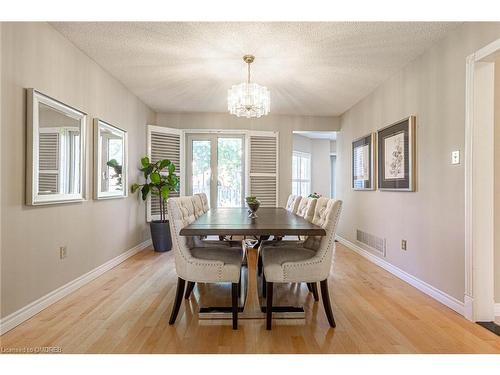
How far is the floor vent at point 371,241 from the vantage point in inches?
148

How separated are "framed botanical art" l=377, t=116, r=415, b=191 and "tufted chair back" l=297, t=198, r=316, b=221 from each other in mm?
1153

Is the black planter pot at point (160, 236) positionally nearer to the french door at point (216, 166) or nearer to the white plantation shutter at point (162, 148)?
the white plantation shutter at point (162, 148)

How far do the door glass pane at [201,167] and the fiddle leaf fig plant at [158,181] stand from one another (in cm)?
72

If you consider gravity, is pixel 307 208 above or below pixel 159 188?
below

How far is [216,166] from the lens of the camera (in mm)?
5461

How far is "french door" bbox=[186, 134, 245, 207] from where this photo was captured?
5.46 m

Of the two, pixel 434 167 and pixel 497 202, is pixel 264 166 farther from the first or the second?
pixel 497 202

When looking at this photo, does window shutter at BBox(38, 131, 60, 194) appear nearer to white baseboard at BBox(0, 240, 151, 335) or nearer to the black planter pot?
white baseboard at BBox(0, 240, 151, 335)

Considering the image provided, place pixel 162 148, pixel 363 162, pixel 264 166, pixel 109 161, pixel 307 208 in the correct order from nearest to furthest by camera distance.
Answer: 1. pixel 307 208
2. pixel 109 161
3. pixel 363 162
4. pixel 162 148
5. pixel 264 166

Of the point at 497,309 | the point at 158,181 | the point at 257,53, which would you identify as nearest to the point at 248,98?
the point at 257,53

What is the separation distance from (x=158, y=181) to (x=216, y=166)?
1272 millimetres

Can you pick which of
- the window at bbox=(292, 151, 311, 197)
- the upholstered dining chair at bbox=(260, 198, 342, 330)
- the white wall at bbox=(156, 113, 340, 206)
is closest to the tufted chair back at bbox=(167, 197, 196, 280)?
the upholstered dining chair at bbox=(260, 198, 342, 330)
